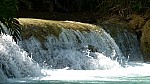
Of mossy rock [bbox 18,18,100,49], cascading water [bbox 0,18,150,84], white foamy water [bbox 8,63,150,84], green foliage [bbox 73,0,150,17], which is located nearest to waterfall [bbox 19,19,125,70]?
cascading water [bbox 0,18,150,84]

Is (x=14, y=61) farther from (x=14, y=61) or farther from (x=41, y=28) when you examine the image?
(x=41, y=28)

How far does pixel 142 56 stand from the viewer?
18.5m

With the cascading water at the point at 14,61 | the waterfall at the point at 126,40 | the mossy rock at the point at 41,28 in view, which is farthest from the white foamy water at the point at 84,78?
the waterfall at the point at 126,40

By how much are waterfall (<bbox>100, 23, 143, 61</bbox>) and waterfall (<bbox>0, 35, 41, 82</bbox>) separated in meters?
5.72

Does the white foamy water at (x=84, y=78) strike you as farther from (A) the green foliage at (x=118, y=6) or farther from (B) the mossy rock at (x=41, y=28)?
(A) the green foliage at (x=118, y=6)

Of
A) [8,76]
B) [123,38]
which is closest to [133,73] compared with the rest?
[8,76]

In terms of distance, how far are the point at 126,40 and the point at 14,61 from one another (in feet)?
23.3

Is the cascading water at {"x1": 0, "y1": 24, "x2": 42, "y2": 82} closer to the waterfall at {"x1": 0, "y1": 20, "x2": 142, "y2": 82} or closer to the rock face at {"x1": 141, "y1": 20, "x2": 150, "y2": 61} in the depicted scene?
the waterfall at {"x1": 0, "y1": 20, "x2": 142, "y2": 82}

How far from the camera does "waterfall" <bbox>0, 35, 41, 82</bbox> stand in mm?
11867

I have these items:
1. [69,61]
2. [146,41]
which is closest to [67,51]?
[69,61]

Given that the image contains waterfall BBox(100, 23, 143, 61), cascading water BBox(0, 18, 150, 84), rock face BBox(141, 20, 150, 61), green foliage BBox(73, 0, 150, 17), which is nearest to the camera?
cascading water BBox(0, 18, 150, 84)

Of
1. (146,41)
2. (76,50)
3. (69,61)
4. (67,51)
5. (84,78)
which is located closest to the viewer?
(84,78)

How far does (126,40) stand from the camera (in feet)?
60.5

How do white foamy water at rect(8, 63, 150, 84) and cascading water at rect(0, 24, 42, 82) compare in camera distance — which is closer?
white foamy water at rect(8, 63, 150, 84)
